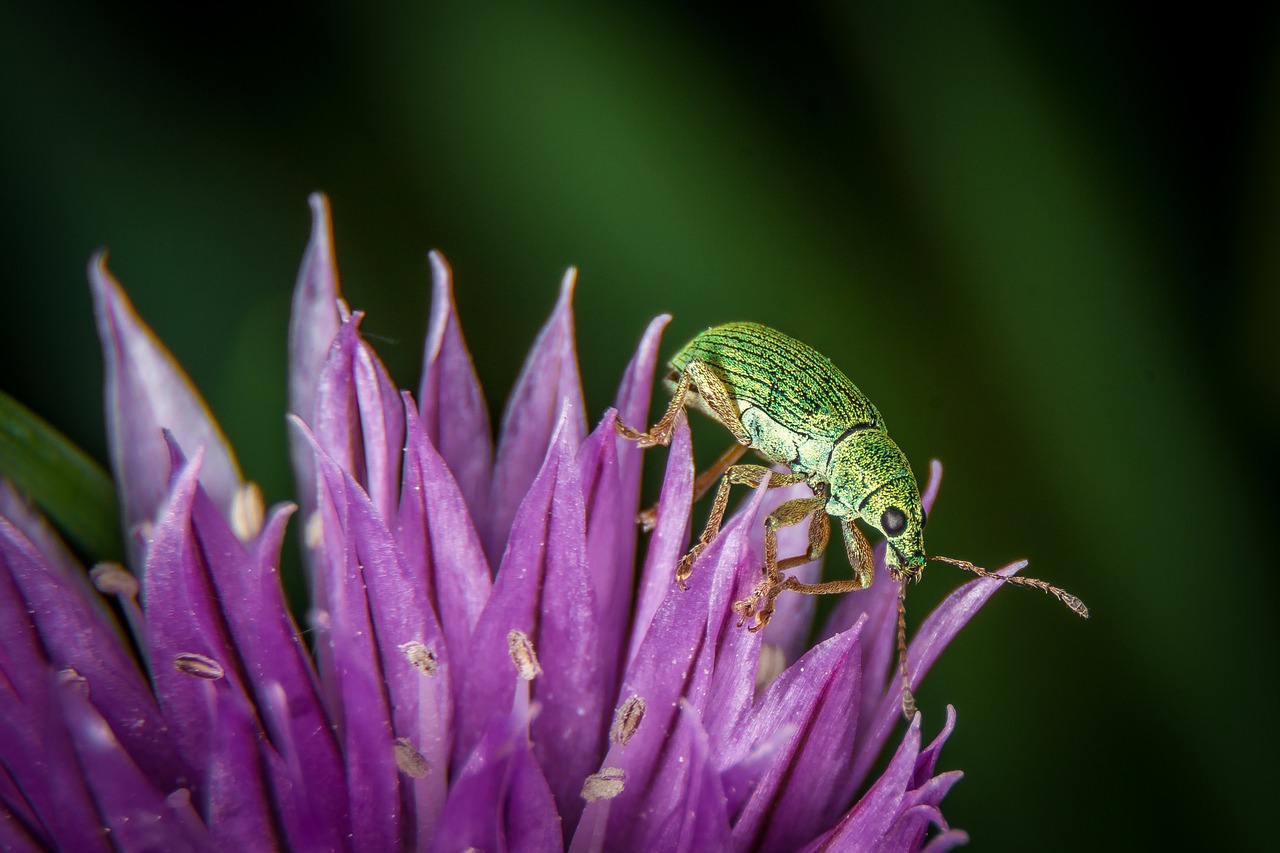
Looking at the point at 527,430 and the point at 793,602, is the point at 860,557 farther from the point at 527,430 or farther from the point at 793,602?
the point at 527,430

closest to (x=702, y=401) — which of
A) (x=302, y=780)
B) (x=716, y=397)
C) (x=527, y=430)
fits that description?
(x=716, y=397)

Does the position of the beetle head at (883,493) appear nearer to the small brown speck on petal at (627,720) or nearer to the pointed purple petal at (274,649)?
the small brown speck on petal at (627,720)

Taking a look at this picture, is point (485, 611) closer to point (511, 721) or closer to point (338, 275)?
point (511, 721)

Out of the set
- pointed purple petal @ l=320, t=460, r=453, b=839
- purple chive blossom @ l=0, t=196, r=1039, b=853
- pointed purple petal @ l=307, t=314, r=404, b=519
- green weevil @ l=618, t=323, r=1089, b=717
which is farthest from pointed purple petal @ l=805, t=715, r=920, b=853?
pointed purple petal @ l=307, t=314, r=404, b=519

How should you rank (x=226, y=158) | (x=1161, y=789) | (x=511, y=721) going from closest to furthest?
(x=511, y=721), (x=1161, y=789), (x=226, y=158)

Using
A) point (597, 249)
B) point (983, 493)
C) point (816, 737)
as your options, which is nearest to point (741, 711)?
point (816, 737)
